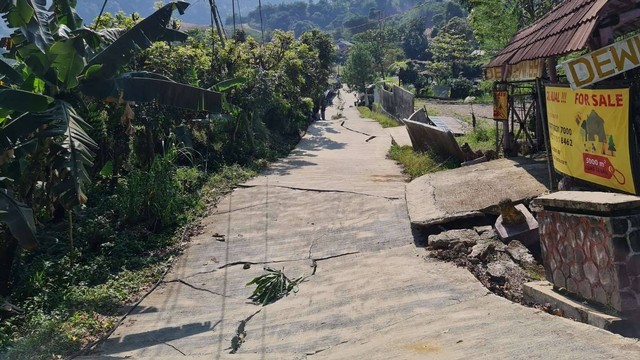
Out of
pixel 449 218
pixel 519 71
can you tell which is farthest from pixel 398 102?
pixel 449 218

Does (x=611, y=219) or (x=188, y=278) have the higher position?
(x=611, y=219)

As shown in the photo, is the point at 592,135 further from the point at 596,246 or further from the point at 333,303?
the point at 333,303

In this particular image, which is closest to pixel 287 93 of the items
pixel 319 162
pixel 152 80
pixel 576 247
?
pixel 319 162

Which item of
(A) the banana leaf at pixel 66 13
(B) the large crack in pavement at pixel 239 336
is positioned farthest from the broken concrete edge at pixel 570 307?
(A) the banana leaf at pixel 66 13

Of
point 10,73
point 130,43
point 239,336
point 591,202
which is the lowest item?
point 239,336

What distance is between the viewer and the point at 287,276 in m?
8.15

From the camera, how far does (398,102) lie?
29984 mm

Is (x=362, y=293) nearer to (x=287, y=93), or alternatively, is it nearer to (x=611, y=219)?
(x=611, y=219)

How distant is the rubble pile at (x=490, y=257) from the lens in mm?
6539

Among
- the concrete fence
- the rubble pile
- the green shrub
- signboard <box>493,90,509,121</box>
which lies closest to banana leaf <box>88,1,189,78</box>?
the green shrub

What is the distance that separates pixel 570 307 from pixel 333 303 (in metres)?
2.56

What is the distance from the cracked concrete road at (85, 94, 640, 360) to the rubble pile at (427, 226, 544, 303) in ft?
0.78

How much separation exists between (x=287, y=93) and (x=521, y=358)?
18693mm

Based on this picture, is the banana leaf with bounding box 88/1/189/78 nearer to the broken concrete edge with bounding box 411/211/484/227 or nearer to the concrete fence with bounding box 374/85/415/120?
the broken concrete edge with bounding box 411/211/484/227
